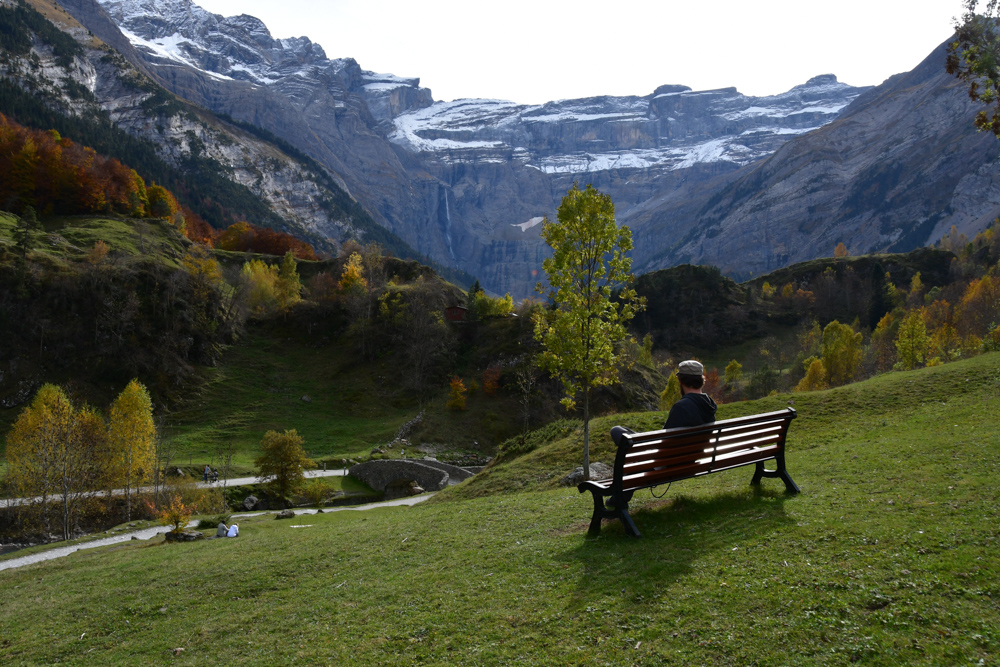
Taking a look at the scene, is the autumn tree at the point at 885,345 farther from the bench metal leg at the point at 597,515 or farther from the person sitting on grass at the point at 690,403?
the bench metal leg at the point at 597,515

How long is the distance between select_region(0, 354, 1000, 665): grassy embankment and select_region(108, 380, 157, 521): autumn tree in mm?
36202

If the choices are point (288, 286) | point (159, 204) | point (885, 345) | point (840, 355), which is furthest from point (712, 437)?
point (159, 204)

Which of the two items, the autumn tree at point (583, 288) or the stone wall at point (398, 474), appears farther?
the stone wall at point (398, 474)

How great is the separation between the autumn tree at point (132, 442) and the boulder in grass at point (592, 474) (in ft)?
145

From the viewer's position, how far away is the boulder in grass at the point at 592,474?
18188mm

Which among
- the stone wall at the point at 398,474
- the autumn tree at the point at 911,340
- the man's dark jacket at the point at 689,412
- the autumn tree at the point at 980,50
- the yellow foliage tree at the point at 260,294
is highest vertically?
the autumn tree at the point at 980,50

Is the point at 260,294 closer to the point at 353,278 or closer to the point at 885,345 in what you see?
the point at 353,278

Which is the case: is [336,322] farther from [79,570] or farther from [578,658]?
[578,658]

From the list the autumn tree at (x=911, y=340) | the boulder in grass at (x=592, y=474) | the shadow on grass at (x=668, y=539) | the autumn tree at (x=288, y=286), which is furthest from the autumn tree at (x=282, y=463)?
the autumn tree at (x=911, y=340)

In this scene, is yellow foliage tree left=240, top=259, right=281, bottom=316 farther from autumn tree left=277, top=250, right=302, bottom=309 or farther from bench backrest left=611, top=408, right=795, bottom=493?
bench backrest left=611, top=408, right=795, bottom=493

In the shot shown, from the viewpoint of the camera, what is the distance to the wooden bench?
876 cm

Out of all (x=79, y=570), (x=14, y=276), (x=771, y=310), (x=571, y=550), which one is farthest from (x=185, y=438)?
(x=771, y=310)

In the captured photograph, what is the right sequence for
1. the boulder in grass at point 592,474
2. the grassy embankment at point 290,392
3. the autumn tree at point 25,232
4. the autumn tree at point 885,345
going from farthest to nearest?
A: the autumn tree at point 885,345, the autumn tree at point 25,232, the grassy embankment at point 290,392, the boulder in grass at point 592,474

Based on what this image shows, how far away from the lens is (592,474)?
59.8 feet
